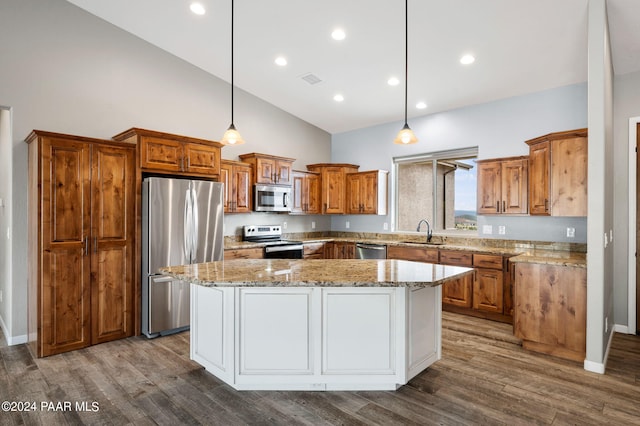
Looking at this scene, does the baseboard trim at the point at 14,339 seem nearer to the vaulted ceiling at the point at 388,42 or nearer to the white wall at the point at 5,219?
the white wall at the point at 5,219

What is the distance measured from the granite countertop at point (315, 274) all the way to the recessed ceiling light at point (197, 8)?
2822 millimetres

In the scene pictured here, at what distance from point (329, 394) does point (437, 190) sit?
4.15 m

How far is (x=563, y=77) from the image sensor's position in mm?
4391

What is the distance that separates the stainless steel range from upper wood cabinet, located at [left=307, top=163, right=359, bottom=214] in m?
1.04

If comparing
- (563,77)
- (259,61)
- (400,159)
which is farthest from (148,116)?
(563,77)

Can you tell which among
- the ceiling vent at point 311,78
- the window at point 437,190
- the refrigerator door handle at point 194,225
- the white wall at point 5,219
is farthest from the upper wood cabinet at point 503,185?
the white wall at point 5,219

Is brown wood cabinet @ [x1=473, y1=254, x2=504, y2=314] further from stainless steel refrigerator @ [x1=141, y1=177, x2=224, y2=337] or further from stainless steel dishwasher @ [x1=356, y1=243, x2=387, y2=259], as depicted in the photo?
stainless steel refrigerator @ [x1=141, y1=177, x2=224, y2=337]

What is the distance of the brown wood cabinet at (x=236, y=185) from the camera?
5285 millimetres

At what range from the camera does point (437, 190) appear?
19.6ft

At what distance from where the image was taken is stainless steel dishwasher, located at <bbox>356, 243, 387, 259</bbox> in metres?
5.76

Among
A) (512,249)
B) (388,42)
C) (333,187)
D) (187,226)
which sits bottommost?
(512,249)

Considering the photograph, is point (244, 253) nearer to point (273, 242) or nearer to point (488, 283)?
point (273, 242)

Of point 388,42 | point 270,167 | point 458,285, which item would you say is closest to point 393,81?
point 388,42

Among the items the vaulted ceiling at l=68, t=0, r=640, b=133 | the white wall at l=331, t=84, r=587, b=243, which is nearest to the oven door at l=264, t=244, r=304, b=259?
the white wall at l=331, t=84, r=587, b=243
